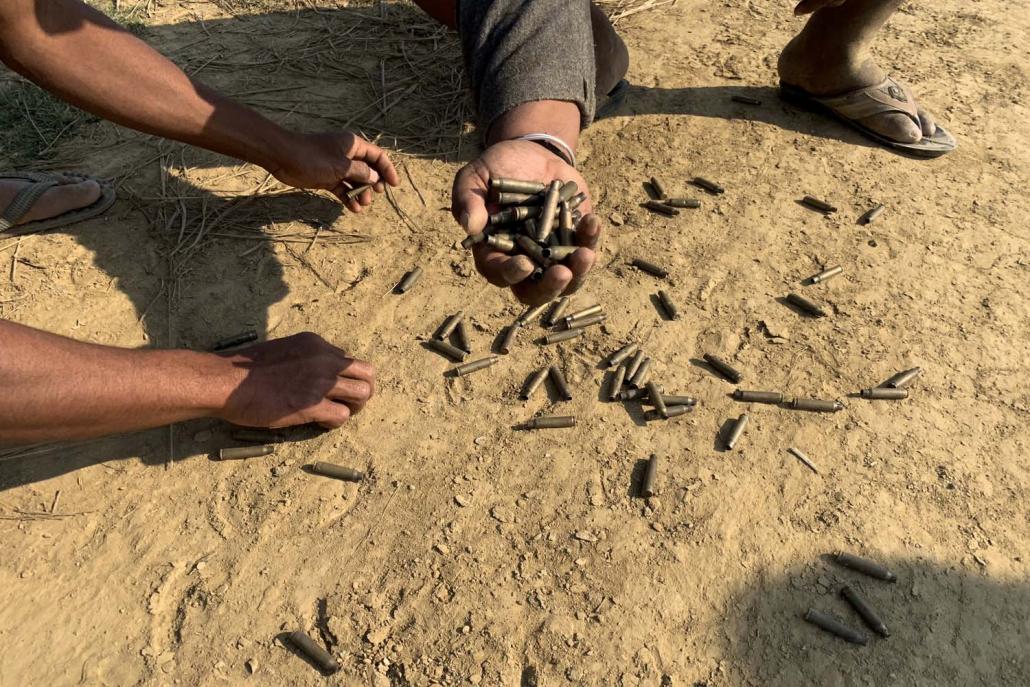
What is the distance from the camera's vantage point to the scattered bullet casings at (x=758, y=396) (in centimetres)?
418

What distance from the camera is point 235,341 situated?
14.5 ft

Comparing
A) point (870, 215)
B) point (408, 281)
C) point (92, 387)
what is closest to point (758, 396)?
point (870, 215)

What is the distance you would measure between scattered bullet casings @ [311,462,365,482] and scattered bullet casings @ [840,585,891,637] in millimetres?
2363

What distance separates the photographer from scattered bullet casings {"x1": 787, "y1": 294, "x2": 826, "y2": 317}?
A: 4621 mm

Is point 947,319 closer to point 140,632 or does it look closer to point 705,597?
point 705,597

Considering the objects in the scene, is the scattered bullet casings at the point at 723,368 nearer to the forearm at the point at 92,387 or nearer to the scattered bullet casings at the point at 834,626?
the scattered bullet casings at the point at 834,626

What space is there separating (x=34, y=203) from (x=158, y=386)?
2327 mm

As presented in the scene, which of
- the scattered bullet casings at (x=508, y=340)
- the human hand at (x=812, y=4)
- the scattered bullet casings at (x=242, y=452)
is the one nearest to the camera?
the scattered bullet casings at (x=242, y=452)

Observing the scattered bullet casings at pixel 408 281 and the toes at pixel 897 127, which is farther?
the toes at pixel 897 127

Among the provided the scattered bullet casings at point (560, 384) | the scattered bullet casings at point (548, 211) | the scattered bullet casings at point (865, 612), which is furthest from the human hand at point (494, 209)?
the scattered bullet casings at point (865, 612)

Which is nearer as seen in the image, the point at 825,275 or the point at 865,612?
the point at 865,612

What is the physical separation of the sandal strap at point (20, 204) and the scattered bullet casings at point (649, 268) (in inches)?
153

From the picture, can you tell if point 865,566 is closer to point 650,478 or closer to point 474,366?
point 650,478

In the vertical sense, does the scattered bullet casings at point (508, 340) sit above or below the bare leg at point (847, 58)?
below
